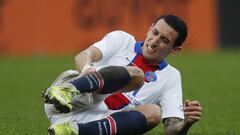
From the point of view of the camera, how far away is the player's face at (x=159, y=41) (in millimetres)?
5676

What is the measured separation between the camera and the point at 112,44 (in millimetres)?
5781

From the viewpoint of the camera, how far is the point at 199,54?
18500 millimetres

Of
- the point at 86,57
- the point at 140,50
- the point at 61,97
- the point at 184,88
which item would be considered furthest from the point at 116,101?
the point at 184,88

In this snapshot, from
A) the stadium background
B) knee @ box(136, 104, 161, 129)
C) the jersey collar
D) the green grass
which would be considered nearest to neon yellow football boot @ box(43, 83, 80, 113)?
knee @ box(136, 104, 161, 129)

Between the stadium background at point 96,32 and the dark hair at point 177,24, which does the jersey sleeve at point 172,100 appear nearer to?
the dark hair at point 177,24

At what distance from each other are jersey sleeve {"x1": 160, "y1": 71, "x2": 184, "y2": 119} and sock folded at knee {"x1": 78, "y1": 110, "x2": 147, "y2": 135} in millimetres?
504

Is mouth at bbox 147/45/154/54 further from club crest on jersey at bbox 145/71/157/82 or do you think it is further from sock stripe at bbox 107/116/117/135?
sock stripe at bbox 107/116/117/135

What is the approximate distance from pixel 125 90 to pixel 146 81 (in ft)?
1.95

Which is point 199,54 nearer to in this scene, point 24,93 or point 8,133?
point 24,93

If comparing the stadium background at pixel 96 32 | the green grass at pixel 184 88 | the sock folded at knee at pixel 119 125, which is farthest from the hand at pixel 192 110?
the stadium background at pixel 96 32

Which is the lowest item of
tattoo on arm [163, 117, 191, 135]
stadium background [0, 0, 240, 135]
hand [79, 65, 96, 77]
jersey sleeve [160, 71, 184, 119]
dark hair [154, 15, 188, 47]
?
stadium background [0, 0, 240, 135]

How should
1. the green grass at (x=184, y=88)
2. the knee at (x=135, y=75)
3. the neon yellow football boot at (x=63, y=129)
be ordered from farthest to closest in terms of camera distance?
the green grass at (x=184, y=88) → the knee at (x=135, y=75) → the neon yellow football boot at (x=63, y=129)

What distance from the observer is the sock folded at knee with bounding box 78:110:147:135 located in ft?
16.9

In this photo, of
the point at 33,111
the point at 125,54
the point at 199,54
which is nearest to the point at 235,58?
the point at 199,54
